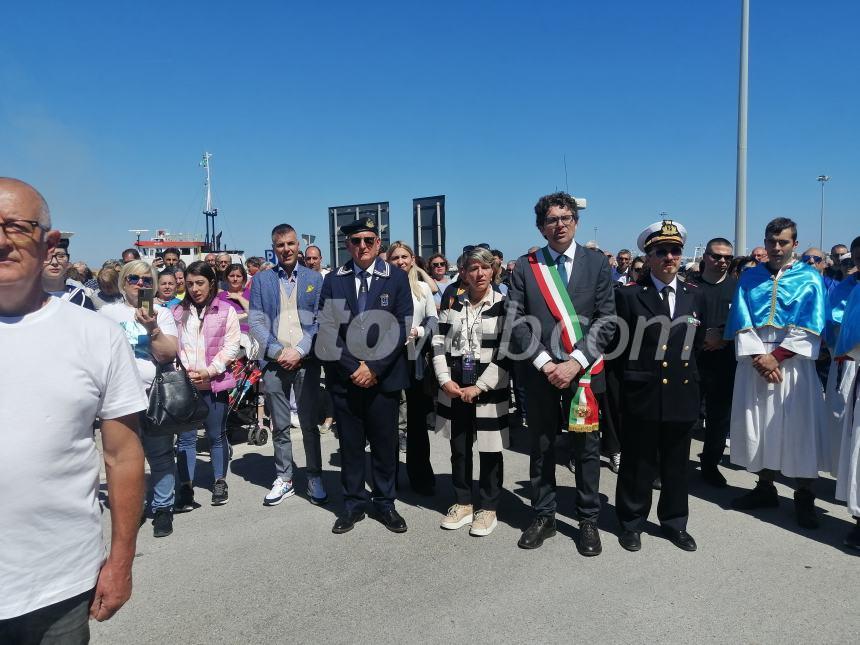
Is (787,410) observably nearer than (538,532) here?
No

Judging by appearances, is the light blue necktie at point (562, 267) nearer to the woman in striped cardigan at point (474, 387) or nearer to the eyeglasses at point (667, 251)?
the woman in striped cardigan at point (474, 387)

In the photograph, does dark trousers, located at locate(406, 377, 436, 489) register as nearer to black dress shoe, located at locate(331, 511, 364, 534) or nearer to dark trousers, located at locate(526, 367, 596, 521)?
black dress shoe, located at locate(331, 511, 364, 534)

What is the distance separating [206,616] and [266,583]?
16.0 inches

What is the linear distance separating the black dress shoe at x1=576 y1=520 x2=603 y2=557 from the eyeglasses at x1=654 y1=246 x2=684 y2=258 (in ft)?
6.08

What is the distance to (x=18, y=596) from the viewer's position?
1.57 m

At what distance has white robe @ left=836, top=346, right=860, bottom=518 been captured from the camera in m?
3.86

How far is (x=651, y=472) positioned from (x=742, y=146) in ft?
25.3

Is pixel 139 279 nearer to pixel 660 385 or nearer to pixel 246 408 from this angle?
pixel 246 408

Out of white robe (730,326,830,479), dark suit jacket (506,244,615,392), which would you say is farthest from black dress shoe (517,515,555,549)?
white robe (730,326,830,479)

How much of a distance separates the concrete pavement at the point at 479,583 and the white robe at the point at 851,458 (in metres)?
0.32

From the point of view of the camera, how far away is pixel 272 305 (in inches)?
190

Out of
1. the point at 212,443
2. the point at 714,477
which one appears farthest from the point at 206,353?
the point at 714,477

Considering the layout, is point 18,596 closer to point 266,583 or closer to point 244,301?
point 266,583

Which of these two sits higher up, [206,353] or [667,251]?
[667,251]
